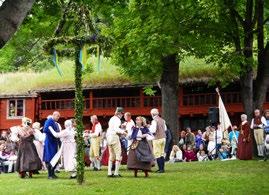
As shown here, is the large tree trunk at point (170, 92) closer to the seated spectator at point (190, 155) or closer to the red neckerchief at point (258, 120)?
the seated spectator at point (190, 155)

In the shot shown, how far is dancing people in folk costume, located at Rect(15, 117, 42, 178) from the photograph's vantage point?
16156mm

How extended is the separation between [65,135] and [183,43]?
6.80 meters

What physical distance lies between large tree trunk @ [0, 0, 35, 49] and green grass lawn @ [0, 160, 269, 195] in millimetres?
5790

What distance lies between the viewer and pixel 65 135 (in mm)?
16141

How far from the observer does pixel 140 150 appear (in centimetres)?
1538

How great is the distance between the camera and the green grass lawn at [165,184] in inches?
486

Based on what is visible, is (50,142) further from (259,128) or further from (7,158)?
(259,128)

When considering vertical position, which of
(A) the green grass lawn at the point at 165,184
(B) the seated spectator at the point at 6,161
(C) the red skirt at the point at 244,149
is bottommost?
(A) the green grass lawn at the point at 165,184

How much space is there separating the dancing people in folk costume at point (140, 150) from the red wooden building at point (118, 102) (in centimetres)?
1800

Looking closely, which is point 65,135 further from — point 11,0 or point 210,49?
point 11,0

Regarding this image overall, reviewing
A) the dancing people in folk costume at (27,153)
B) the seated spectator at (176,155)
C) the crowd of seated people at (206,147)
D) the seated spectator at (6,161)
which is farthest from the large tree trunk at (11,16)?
the seated spectator at (176,155)

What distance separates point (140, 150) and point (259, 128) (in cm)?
723

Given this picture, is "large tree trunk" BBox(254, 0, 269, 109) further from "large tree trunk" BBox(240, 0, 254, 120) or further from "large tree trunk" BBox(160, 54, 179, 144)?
"large tree trunk" BBox(160, 54, 179, 144)

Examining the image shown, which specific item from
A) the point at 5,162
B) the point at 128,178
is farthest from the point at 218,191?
the point at 5,162
